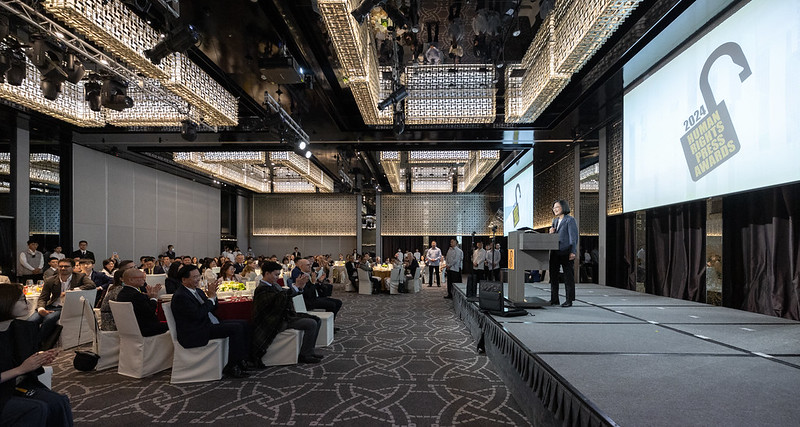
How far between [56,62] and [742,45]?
8.03 m

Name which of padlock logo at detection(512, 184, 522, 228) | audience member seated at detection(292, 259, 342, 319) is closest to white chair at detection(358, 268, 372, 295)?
audience member seated at detection(292, 259, 342, 319)

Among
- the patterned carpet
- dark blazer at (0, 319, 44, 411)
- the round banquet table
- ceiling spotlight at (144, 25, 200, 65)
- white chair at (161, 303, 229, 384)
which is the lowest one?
the patterned carpet

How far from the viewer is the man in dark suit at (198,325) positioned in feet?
12.7

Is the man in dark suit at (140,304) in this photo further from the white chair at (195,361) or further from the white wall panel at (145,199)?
the white wall panel at (145,199)

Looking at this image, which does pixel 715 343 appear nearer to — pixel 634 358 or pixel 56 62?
pixel 634 358

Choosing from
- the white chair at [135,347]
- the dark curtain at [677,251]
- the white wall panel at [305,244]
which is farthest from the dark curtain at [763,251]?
the white wall panel at [305,244]

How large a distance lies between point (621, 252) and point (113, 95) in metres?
9.10

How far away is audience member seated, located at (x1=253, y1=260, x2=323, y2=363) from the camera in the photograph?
446cm

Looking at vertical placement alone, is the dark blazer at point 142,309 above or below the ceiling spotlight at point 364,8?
below

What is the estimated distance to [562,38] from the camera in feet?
16.9

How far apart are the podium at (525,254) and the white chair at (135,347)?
4.12 metres

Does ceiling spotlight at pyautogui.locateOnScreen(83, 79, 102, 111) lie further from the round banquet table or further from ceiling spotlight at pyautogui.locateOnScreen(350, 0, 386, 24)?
ceiling spotlight at pyautogui.locateOnScreen(350, 0, 386, 24)

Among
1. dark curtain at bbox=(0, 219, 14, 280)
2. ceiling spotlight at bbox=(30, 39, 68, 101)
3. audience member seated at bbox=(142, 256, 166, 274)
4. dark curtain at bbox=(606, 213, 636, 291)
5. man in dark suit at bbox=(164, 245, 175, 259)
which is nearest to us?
ceiling spotlight at bbox=(30, 39, 68, 101)

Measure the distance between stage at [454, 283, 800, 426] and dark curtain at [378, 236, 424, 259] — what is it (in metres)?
15.0
